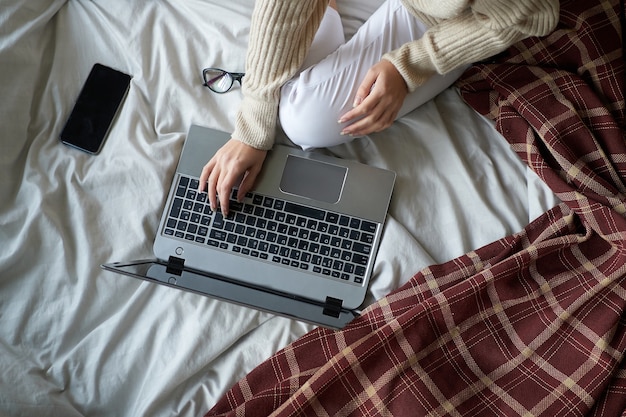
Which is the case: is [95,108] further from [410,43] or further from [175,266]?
[410,43]

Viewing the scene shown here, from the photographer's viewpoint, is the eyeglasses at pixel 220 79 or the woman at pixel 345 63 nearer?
the woman at pixel 345 63

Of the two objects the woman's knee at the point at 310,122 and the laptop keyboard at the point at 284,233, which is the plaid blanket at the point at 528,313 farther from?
the woman's knee at the point at 310,122

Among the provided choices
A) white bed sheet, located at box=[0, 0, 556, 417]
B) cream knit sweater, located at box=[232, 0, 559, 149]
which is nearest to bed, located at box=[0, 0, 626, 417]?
white bed sheet, located at box=[0, 0, 556, 417]

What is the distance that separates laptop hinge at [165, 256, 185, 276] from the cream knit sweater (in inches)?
9.0

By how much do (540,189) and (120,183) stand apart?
2.42 feet

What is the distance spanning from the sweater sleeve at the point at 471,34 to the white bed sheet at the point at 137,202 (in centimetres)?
13

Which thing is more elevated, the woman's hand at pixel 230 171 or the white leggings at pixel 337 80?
the white leggings at pixel 337 80

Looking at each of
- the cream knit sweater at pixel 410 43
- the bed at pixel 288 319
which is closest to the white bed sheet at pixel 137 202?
the bed at pixel 288 319

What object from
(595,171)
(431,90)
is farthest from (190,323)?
(595,171)

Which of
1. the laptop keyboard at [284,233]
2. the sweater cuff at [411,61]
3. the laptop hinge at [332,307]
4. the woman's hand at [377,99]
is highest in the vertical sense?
the sweater cuff at [411,61]

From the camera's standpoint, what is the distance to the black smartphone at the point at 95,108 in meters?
→ 1.03

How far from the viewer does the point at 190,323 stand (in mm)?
975

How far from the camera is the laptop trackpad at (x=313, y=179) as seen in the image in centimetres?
101

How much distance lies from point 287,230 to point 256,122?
7.4 inches
